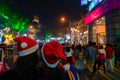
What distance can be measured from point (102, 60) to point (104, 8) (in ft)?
29.7

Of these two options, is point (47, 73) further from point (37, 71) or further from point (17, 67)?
point (17, 67)

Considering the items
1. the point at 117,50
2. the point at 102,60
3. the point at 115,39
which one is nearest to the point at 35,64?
the point at 102,60

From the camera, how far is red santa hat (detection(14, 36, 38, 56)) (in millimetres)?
3217

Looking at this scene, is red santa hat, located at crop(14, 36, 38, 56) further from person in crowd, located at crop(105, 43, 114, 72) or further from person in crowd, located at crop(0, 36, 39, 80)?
person in crowd, located at crop(105, 43, 114, 72)

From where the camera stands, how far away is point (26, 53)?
126 inches

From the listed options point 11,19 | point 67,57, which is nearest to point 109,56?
point 67,57

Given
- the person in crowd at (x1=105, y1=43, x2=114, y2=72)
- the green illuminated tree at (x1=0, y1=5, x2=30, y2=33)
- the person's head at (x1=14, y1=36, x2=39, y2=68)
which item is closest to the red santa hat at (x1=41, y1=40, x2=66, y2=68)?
the person's head at (x1=14, y1=36, x2=39, y2=68)

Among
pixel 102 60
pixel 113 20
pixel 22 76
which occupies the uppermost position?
pixel 113 20

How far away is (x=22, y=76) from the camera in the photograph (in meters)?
3.05

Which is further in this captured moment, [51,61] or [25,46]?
[25,46]

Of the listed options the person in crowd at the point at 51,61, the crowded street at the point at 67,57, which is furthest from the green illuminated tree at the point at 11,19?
the person in crowd at the point at 51,61

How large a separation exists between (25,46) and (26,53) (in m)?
0.10

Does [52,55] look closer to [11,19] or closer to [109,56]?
[109,56]

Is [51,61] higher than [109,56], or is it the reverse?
[51,61]
